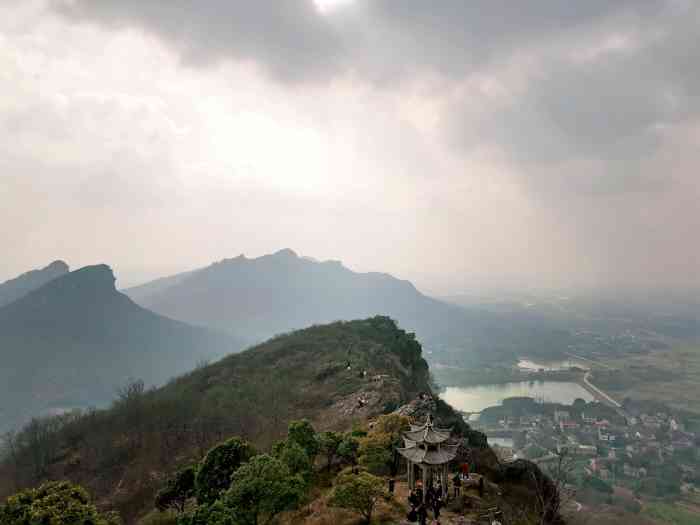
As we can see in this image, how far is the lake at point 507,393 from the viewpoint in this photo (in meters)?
121

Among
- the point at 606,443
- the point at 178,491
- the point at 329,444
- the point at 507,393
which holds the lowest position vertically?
the point at 507,393

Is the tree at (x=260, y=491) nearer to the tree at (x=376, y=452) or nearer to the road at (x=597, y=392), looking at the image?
the tree at (x=376, y=452)

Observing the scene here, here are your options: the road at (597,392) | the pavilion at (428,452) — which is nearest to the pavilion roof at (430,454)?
the pavilion at (428,452)

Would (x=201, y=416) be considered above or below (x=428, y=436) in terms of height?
below

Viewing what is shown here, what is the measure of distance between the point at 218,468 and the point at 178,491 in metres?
4.32

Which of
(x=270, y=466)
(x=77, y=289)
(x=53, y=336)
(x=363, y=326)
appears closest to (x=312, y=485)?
(x=270, y=466)

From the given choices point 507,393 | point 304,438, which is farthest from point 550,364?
point 304,438

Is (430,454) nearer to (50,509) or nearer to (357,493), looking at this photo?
(357,493)

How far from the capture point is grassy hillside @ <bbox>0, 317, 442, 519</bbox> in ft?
136

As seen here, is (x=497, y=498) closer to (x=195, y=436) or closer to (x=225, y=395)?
(x=195, y=436)

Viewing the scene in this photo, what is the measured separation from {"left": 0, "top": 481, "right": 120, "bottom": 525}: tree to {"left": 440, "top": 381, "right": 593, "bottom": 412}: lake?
4438 inches

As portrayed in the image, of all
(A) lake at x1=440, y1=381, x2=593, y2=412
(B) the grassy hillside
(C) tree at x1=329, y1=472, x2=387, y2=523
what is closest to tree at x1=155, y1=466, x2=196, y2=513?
(C) tree at x1=329, y1=472, x2=387, y2=523

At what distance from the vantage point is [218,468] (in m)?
21.6

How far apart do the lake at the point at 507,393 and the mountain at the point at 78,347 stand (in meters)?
122
